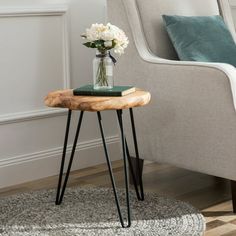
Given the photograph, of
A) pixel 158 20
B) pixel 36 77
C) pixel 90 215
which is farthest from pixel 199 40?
pixel 90 215

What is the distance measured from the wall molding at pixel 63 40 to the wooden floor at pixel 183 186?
1.05ft

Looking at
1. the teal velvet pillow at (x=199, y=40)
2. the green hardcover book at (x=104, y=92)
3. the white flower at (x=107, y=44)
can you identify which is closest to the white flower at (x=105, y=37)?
the white flower at (x=107, y=44)

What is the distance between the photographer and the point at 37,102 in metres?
3.08

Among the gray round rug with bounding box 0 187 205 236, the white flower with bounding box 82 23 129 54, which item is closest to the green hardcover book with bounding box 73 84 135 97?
the white flower with bounding box 82 23 129 54

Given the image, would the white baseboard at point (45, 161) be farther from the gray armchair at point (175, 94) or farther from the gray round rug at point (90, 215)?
the gray armchair at point (175, 94)

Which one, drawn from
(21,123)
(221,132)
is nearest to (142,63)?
(221,132)

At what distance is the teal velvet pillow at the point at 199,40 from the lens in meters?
2.78

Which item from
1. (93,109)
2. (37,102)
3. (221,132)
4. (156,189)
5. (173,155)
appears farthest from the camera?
(37,102)

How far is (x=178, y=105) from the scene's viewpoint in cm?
261

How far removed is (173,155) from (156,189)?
0.25 m

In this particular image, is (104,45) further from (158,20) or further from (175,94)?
(158,20)

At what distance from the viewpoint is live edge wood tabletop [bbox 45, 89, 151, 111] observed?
2242mm

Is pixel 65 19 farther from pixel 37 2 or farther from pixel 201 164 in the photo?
pixel 201 164

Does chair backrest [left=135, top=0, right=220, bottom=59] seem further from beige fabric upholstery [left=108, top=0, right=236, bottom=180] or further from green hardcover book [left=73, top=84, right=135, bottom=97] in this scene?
green hardcover book [left=73, top=84, right=135, bottom=97]
